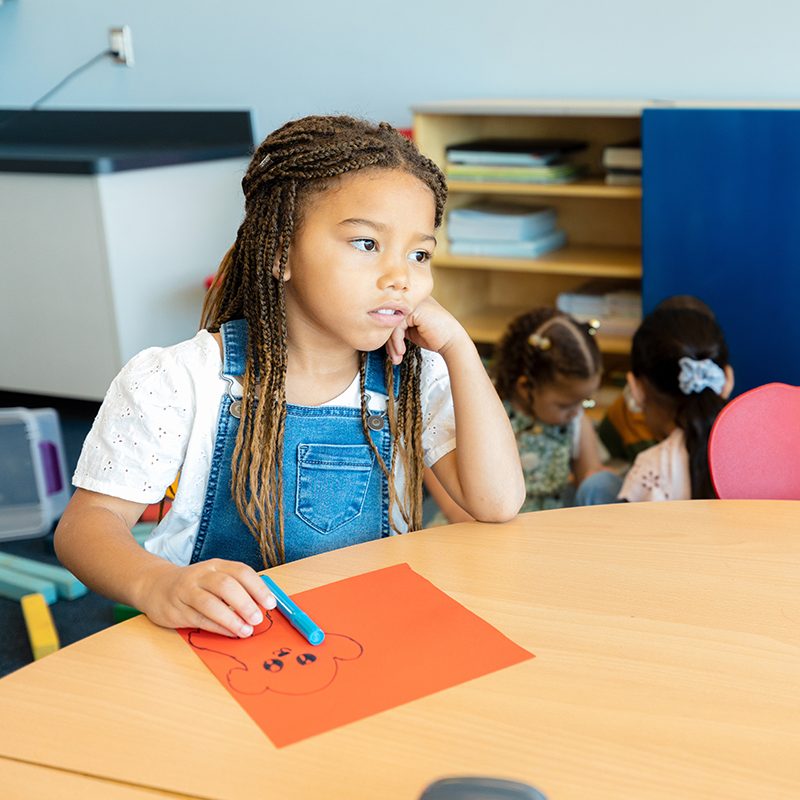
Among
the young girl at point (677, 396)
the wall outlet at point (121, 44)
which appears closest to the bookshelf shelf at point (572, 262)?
the young girl at point (677, 396)

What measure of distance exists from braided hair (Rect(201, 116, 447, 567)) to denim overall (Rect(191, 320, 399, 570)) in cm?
1

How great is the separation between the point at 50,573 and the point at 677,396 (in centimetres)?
135

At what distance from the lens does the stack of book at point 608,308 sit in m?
2.91

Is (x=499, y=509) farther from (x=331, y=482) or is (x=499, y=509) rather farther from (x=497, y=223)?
(x=497, y=223)

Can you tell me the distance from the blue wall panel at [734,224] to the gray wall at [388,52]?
0.36m

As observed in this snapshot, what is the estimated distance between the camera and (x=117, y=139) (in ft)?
12.0

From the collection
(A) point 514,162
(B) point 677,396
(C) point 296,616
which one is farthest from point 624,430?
(C) point 296,616

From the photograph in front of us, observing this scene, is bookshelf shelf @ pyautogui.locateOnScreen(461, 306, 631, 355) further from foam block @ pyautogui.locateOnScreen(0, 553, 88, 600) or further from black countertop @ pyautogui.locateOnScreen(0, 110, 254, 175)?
foam block @ pyautogui.locateOnScreen(0, 553, 88, 600)

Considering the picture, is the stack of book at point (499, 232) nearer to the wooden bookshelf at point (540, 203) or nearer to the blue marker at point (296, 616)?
the wooden bookshelf at point (540, 203)

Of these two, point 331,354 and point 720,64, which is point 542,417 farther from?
point 720,64

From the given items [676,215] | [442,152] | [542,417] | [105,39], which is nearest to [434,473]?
[542,417]

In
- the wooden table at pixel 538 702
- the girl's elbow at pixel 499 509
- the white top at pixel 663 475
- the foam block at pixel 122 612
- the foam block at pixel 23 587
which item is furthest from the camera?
the foam block at pixel 23 587

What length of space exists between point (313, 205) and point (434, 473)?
0.34 metres

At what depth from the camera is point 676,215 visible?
8.79 feet
